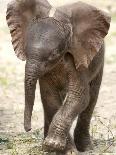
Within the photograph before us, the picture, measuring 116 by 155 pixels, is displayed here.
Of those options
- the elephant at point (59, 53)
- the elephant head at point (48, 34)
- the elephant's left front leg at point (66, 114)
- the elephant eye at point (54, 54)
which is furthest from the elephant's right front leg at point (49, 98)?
the elephant eye at point (54, 54)

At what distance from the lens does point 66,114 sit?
726 cm

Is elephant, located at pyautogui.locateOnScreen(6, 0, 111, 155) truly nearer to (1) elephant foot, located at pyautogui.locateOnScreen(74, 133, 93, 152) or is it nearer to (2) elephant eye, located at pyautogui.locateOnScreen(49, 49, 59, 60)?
(2) elephant eye, located at pyautogui.locateOnScreen(49, 49, 59, 60)

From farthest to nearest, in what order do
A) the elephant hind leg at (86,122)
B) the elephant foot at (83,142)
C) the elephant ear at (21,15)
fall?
the elephant foot at (83,142)
the elephant hind leg at (86,122)
the elephant ear at (21,15)

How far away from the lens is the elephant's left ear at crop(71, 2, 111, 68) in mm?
7281

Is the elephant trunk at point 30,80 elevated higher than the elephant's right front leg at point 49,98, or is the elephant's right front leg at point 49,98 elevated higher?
the elephant trunk at point 30,80

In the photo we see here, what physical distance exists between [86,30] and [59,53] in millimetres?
592

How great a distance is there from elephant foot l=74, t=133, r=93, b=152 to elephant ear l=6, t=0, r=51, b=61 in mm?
1527

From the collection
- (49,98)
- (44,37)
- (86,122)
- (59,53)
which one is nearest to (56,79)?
(49,98)

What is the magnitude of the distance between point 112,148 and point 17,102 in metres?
3.89

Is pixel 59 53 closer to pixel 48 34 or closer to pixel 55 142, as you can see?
pixel 48 34

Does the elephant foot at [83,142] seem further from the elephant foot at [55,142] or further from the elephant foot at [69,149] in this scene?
the elephant foot at [55,142]

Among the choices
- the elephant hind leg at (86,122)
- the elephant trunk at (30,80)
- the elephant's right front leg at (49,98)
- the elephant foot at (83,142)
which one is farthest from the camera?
the elephant foot at (83,142)

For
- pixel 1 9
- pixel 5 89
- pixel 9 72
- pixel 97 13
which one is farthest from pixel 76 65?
pixel 1 9

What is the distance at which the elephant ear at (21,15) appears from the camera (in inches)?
283
